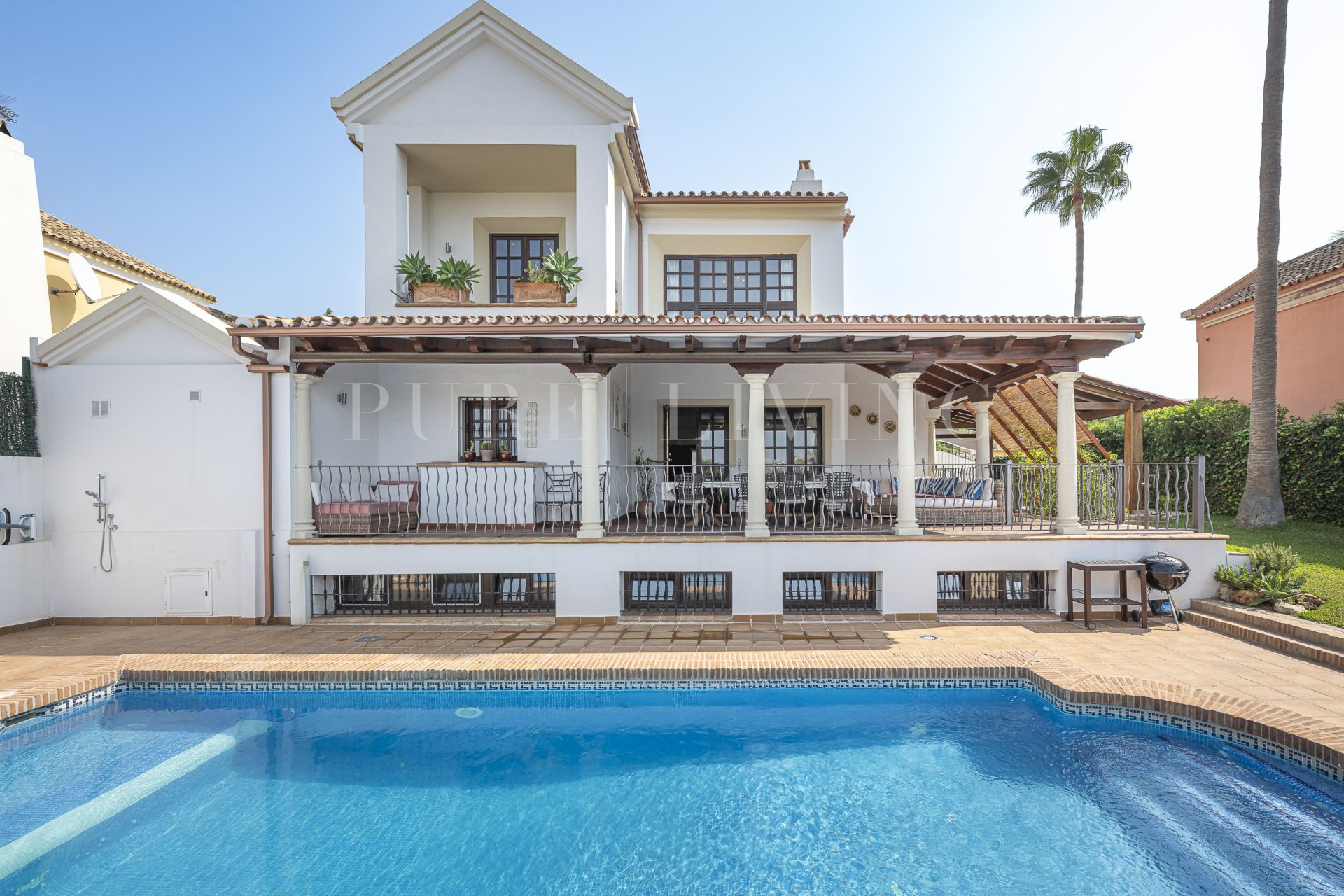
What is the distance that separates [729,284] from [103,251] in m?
15.1

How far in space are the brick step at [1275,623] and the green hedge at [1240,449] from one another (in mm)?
6063

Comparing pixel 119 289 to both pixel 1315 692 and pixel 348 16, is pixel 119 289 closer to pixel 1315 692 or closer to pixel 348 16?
pixel 348 16

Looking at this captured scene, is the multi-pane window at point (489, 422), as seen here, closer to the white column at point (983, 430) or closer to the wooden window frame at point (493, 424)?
the wooden window frame at point (493, 424)

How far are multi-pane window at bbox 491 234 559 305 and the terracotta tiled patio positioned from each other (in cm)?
686

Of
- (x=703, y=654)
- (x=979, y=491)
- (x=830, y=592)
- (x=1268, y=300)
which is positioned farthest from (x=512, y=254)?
(x=1268, y=300)

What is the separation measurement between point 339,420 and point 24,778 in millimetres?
6109

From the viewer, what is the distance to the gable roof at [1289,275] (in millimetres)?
16203

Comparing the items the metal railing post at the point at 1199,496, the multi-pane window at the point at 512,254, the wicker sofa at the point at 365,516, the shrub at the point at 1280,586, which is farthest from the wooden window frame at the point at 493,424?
the shrub at the point at 1280,586

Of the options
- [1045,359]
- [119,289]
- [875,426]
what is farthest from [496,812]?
[119,289]

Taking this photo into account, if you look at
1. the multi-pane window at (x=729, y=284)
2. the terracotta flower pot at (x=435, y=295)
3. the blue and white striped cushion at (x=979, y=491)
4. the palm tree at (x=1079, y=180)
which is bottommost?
the blue and white striped cushion at (x=979, y=491)

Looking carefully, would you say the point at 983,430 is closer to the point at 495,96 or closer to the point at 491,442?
the point at 491,442

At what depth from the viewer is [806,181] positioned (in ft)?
46.6

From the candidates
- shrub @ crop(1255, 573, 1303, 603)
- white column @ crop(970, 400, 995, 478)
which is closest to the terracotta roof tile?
shrub @ crop(1255, 573, 1303, 603)

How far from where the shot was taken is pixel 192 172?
1675 centimetres
